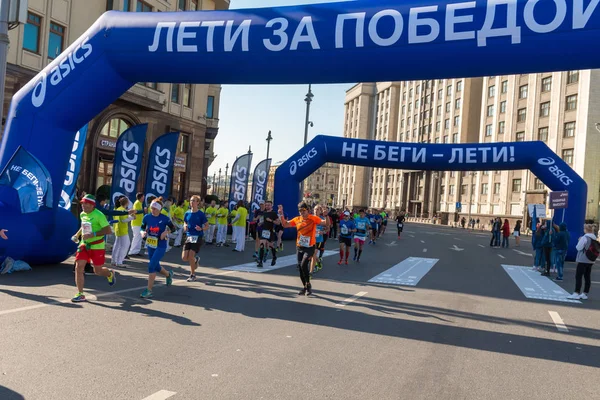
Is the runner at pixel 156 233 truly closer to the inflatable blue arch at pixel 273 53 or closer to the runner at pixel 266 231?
the inflatable blue arch at pixel 273 53

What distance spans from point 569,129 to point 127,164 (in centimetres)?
5526

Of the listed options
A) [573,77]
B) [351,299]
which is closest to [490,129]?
[573,77]

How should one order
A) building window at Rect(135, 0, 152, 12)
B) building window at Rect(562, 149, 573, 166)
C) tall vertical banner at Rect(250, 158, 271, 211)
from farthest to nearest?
building window at Rect(562, 149, 573, 166), building window at Rect(135, 0, 152, 12), tall vertical banner at Rect(250, 158, 271, 211)

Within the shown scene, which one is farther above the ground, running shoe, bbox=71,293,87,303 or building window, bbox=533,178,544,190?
building window, bbox=533,178,544,190

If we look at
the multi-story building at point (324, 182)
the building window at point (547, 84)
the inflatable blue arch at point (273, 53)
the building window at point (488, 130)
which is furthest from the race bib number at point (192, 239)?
the multi-story building at point (324, 182)

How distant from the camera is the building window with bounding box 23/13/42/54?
21.2 metres

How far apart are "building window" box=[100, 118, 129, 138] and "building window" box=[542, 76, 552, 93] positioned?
2028 inches

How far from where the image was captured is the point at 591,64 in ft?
24.4

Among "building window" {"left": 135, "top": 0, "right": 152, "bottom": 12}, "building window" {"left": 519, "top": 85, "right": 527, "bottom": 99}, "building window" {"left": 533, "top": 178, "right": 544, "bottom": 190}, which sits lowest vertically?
"building window" {"left": 533, "top": 178, "right": 544, "bottom": 190}

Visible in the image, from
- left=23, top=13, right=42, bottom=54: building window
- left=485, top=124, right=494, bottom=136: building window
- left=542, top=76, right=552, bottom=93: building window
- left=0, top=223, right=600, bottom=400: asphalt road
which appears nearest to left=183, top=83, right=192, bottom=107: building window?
left=23, top=13, right=42, bottom=54: building window

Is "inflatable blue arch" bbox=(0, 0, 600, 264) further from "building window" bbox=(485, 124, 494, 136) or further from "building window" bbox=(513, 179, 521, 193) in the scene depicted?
"building window" bbox=(485, 124, 494, 136)

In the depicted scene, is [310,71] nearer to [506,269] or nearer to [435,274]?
[435,274]

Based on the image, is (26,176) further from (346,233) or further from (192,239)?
(346,233)

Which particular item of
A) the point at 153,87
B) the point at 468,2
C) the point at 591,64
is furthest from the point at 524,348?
the point at 153,87
